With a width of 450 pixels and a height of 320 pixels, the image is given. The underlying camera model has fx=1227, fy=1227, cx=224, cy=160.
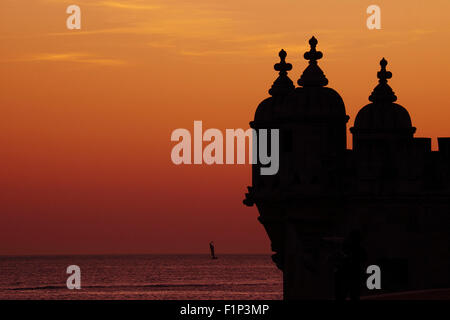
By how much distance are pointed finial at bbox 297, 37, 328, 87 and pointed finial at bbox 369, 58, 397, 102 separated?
2.67 metres

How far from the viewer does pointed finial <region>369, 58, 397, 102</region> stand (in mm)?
43469

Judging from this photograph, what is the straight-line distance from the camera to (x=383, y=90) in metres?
43.7

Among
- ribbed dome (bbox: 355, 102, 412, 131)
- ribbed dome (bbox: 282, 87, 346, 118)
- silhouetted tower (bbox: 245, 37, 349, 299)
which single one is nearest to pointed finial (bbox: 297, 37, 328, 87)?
silhouetted tower (bbox: 245, 37, 349, 299)

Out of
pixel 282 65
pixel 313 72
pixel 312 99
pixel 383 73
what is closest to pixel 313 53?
pixel 313 72

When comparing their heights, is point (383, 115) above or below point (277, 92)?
below

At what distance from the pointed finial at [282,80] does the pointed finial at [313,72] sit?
331cm

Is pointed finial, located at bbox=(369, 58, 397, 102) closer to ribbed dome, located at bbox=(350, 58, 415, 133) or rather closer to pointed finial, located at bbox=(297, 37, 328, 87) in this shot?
ribbed dome, located at bbox=(350, 58, 415, 133)

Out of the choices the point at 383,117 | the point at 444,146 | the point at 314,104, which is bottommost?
the point at 444,146

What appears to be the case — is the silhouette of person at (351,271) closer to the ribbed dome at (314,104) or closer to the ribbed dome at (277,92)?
the ribbed dome at (314,104)

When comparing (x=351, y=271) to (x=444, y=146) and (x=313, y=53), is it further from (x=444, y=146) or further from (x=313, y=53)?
(x=313, y=53)

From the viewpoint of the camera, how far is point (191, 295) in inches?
6757

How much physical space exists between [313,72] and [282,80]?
13.2ft
